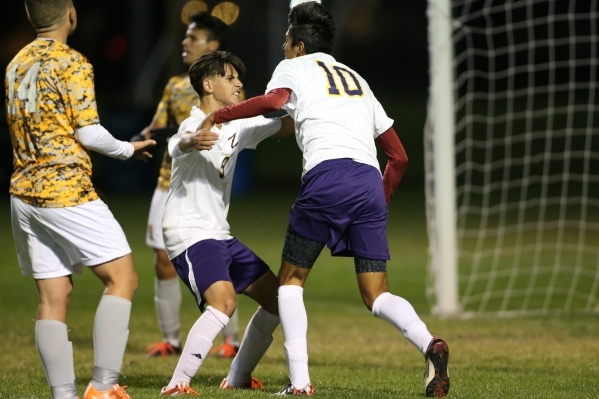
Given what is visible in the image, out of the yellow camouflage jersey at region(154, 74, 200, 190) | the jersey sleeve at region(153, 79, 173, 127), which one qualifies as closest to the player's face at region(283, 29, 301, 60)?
the yellow camouflage jersey at region(154, 74, 200, 190)

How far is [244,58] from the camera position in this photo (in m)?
31.5

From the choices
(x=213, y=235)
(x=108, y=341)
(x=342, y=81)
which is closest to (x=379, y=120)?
(x=342, y=81)

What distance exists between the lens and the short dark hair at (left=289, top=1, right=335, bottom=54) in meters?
5.23

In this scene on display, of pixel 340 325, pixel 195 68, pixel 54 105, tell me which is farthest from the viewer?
pixel 340 325

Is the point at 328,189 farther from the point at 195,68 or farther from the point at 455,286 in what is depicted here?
the point at 455,286

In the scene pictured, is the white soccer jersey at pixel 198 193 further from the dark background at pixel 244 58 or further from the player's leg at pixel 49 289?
the dark background at pixel 244 58

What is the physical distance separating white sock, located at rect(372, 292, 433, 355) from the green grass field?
365mm

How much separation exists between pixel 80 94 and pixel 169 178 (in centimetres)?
278

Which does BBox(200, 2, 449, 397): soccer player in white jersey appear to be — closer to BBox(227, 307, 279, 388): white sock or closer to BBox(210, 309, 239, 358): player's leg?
BBox(227, 307, 279, 388): white sock

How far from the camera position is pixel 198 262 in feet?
17.1

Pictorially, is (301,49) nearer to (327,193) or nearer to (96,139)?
(327,193)

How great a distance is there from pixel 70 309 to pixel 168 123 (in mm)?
3046

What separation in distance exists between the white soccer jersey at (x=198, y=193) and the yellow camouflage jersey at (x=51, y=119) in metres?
0.71

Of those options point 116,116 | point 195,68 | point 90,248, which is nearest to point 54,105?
point 90,248
